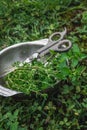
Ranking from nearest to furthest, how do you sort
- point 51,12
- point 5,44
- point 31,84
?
point 31,84 < point 5,44 < point 51,12

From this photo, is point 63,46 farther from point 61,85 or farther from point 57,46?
point 61,85

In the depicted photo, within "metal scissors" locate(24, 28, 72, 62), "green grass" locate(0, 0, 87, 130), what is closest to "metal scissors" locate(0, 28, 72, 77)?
"metal scissors" locate(24, 28, 72, 62)

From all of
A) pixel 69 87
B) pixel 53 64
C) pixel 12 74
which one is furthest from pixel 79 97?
pixel 12 74

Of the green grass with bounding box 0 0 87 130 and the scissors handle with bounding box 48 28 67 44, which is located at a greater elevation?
the scissors handle with bounding box 48 28 67 44

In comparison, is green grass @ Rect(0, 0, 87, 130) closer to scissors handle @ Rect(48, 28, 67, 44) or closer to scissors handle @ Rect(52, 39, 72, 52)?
scissors handle @ Rect(52, 39, 72, 52)

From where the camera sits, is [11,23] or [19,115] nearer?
[19,115]

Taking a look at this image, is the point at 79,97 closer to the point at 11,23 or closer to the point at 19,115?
the point at 19,115

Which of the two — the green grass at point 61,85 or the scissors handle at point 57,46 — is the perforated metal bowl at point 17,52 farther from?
the green grass at point 61,85

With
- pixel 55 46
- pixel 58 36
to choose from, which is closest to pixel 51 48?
pixel 55 46

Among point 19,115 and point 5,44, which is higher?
point 5,44
